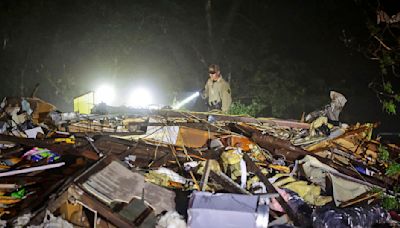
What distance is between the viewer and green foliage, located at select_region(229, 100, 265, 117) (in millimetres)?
12965

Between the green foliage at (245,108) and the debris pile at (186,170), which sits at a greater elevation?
the green foliage at (245,108)

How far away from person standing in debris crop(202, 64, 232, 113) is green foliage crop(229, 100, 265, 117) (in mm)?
1183

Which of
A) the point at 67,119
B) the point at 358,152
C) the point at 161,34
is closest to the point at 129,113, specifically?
the point at 67,119

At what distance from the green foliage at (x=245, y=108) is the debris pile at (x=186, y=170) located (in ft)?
12.4

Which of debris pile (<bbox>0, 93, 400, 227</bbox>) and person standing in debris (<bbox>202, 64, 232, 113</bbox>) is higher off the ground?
person standing in debris (<bbox>202, 64, 232, 113</bbox>)

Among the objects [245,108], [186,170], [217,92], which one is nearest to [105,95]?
[217,92]

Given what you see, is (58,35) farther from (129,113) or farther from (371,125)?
(371,125)

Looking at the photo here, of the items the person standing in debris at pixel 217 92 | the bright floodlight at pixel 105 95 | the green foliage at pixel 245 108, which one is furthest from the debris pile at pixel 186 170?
the green foliage at pixel 245 108

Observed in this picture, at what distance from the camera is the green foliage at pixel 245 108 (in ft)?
42.5

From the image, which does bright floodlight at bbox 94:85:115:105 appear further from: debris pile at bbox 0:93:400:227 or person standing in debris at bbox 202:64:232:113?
person standing in debris at bbox 202:64:232:113

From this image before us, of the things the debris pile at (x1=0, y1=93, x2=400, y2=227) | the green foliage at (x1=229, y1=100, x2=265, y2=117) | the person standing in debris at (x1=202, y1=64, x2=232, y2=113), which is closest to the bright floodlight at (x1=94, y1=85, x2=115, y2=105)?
the debris pile at (x1=0, y1=93, x2=400, y2=227)

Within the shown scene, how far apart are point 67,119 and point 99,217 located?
455 centimetres

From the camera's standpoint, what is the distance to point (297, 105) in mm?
16344

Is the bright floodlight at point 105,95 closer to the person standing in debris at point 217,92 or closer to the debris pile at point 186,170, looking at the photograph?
Answer: the debris pile at point 186,170
